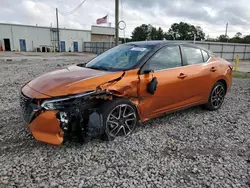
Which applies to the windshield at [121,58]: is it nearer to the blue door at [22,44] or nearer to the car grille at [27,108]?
the car grille at [27,108]

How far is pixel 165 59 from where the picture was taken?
3.79 m

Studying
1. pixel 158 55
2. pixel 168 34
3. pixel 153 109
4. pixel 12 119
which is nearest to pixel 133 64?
pixel 158 55

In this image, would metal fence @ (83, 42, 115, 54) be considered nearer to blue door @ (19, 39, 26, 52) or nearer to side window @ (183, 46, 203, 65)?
blue door @ (19, 39, 26, 52)

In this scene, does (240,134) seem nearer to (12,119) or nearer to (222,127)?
(222,127)

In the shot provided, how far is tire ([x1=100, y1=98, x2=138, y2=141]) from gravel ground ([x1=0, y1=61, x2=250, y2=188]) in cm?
14

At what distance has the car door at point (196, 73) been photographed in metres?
4.08

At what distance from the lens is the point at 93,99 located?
3.06 meters

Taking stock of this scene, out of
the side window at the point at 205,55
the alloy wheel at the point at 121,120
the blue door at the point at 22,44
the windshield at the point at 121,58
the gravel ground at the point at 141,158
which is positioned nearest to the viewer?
the gravel ground at the point at 141,158

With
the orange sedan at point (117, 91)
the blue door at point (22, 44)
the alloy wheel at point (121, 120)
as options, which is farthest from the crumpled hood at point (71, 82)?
the blue door at point (22, 44)

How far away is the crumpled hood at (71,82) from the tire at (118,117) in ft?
1.20

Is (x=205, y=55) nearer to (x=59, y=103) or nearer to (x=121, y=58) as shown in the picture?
(x=121, y=58)

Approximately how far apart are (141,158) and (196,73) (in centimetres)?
220

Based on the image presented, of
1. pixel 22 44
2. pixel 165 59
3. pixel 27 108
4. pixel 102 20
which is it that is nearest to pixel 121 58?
pixel 165 59

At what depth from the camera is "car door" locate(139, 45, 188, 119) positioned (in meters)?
3.44
